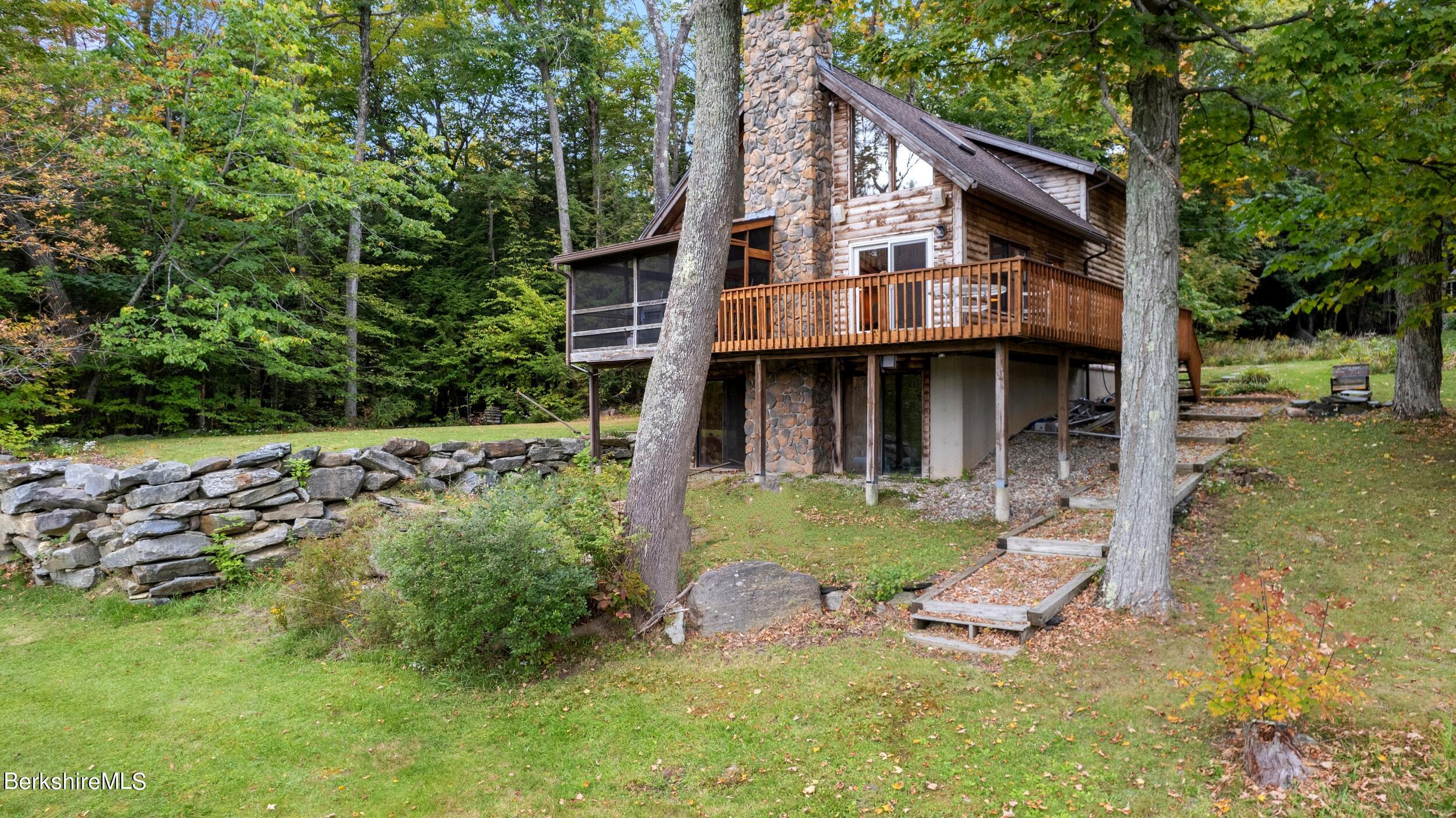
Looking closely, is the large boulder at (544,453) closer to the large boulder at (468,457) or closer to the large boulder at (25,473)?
the large boulder at (468,457)

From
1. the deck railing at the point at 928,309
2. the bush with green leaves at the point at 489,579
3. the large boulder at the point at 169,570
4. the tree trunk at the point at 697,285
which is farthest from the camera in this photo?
the deck railing at the point at 928,309

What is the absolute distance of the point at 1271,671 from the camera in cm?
415

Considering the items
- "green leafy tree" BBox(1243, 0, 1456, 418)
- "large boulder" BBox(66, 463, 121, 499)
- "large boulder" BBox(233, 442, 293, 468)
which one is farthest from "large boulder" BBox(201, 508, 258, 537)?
"green leafy tree" BBox(1243, 0, 1456, 418)

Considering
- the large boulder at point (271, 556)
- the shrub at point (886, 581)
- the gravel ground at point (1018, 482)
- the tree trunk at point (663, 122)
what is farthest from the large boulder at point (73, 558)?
the tree trunk at point (663, 122)

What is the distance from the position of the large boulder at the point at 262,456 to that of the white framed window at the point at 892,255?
9.65 m

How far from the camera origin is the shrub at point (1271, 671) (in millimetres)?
4070

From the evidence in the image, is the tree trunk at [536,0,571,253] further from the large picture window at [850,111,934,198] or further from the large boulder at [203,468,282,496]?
the large boulder at [203,468,282,496]

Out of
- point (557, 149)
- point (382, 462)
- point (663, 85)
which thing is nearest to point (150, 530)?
point (382, 462)

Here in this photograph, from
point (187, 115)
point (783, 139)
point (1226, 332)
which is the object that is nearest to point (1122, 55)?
point (783, 139)

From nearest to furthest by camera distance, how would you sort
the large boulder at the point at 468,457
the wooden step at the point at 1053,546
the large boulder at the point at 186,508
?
the wooden step at the point at 1053,546
the large boulder at the point at 186,508
the large boulder at the point at 468,457

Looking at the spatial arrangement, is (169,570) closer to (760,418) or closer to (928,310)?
(760,418)

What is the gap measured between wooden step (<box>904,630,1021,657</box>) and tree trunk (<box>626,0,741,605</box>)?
2.71 m

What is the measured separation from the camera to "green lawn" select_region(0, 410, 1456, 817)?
4477 millimetres

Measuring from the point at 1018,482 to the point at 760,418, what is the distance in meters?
4.53
